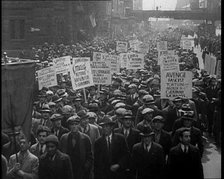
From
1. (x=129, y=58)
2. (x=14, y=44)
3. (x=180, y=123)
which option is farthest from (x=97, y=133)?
(x=14, y=44)

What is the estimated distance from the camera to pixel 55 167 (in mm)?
5902

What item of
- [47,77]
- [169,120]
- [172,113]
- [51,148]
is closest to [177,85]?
[172,113]

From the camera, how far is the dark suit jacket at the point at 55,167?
5902 mm

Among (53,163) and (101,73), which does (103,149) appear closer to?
(53,163)

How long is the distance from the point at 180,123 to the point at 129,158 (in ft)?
4.84

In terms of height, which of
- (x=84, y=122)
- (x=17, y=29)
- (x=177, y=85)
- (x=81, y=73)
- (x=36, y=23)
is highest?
(x=36, y=23)

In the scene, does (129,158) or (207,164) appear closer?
(129,158)

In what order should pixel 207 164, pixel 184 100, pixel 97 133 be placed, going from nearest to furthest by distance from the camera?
pixel 97 133, pixel 184 100, pixel 207 164

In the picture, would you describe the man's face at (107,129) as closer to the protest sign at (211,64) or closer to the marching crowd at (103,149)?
the marching crowd at (103,149)

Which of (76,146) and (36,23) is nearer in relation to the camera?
(76,146)

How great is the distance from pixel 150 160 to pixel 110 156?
0.69 m

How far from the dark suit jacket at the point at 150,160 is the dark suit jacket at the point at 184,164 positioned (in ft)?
0.57

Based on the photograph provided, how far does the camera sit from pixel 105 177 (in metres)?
6.70

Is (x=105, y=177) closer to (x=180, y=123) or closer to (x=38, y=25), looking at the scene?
(x=180, y=123)
